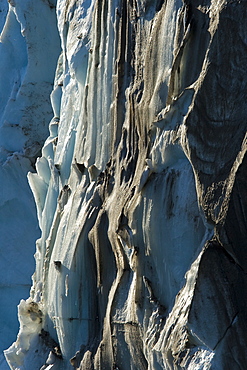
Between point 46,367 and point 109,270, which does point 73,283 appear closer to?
point 109,270

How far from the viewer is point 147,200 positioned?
2.16 m

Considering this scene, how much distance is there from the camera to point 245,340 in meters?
1.81

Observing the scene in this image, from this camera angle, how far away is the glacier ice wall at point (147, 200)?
186 cm

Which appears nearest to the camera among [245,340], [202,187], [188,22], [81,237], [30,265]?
[245,340]

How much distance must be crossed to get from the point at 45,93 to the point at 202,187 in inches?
90.2

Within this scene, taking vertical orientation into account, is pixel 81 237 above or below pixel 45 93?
below

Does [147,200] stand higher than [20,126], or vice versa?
[20,126]

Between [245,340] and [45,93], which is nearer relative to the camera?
[245,340]

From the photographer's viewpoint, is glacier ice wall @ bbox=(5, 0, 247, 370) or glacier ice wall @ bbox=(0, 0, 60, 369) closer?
glacier ice wall @ bbox=(5, 0, 247, 370)

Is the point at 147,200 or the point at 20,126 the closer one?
the point at 147,200

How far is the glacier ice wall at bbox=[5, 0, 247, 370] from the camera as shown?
1.86 m

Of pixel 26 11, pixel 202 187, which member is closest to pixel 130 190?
pixel 202 187

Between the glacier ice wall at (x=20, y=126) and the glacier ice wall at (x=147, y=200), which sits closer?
the glacier ice wall at (x=147, y=200)

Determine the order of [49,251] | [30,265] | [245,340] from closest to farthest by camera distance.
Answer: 1. [245,340]
2. [49,251]
3. [30,265]
